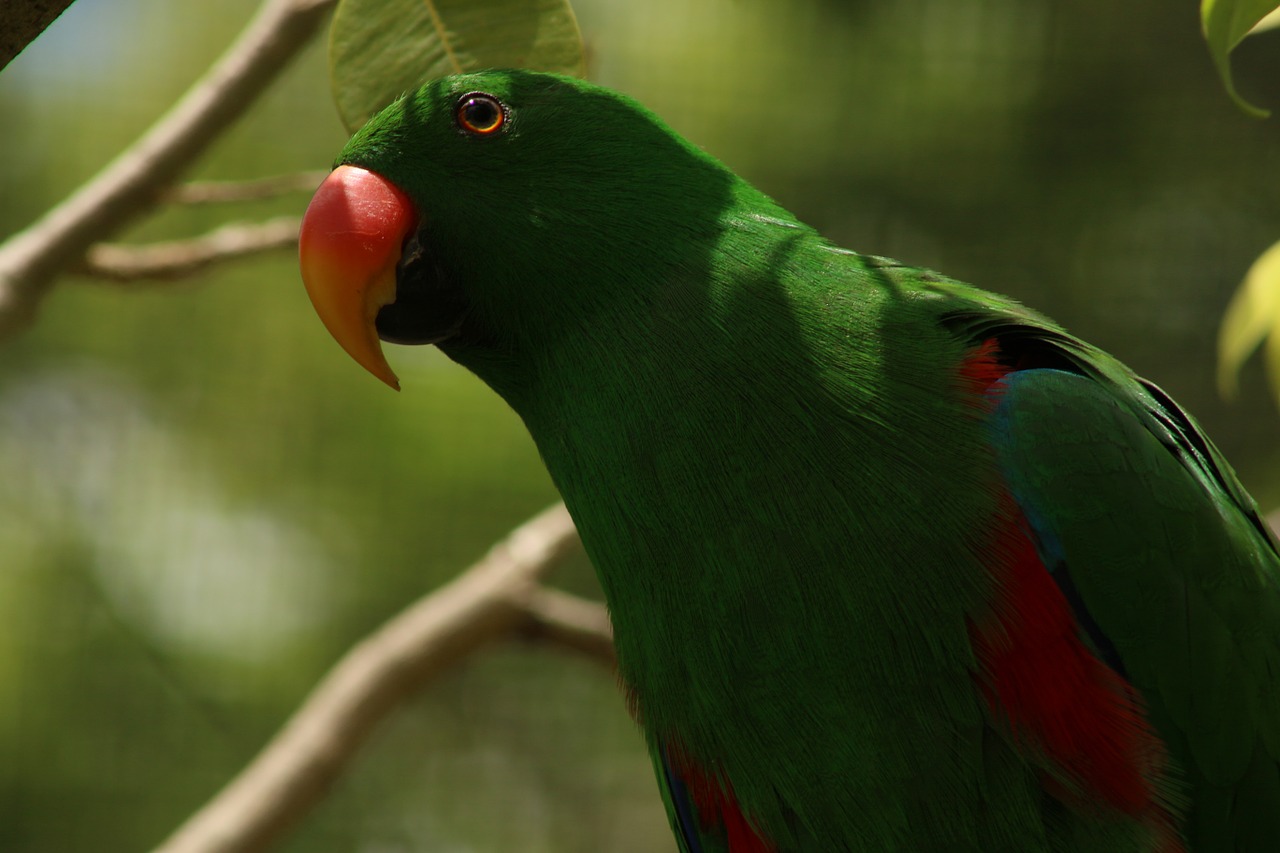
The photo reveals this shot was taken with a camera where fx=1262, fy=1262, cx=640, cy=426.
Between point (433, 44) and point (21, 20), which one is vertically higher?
point (21, 20)

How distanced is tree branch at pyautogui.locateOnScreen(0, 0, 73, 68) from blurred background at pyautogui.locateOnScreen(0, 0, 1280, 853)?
302cm

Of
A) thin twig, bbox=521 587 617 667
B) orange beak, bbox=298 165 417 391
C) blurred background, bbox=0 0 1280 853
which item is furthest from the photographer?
blurred background, bbox=0 0 1280 853

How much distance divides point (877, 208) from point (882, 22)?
2.02ft

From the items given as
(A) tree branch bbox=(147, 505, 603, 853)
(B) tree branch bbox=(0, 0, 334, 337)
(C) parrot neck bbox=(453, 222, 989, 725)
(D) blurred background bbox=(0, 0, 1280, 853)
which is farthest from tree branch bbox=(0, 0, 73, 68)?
(D) blurred background bbox=(0, 0, 1280, 853)

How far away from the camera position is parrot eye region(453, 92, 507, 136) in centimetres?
147

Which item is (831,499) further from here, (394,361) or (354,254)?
(394,361)

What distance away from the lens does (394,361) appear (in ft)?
12.6

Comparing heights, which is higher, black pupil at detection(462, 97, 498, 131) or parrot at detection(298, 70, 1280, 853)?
black pupil at detection(462, 97, 498, 131)

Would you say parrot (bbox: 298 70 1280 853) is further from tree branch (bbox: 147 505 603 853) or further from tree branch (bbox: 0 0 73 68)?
tree branch (bbox: 147 505 603 853)

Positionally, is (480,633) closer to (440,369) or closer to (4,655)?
(440,369)

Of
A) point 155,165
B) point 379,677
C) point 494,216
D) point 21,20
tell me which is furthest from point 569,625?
point 21,20

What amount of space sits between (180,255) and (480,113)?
2.85ft

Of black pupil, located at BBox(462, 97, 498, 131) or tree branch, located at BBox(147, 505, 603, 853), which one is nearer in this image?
black pupil, located at BBox(462, 97, 498, 131)

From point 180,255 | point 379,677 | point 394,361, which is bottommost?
point 394,361
